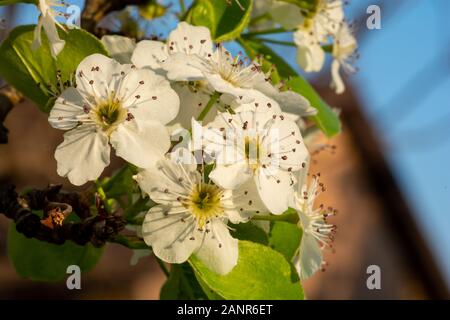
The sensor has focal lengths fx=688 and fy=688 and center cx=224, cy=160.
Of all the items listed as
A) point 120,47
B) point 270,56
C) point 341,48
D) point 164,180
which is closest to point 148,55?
point 120,47

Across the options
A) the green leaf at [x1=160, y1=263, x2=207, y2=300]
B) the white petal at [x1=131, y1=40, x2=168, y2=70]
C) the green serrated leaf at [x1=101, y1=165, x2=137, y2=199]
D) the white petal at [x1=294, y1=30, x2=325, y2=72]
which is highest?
the white petal at [x1=131, y1=40, x2=168, y2=70]

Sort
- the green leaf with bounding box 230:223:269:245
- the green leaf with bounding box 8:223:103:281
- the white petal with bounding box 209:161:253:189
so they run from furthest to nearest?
the green leaf with bounding box 8:223:103:281 → the green leaf with bounding box 230:223:269:245 → the white petal with bounding box 209:161:253:189

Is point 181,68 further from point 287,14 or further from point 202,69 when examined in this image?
point 287,14

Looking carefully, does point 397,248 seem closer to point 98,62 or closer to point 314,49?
point 314,49

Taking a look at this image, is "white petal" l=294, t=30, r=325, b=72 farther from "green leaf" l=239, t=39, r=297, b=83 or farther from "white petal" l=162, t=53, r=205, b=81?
"white petal" l=162, t=53, r=205, b=81

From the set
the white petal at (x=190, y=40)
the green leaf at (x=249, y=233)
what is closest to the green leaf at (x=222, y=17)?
the white petal at (x=190, y=40)

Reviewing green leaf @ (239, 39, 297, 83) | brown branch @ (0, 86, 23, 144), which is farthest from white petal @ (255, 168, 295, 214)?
brown branch @ (0, 86, 23, 144)
